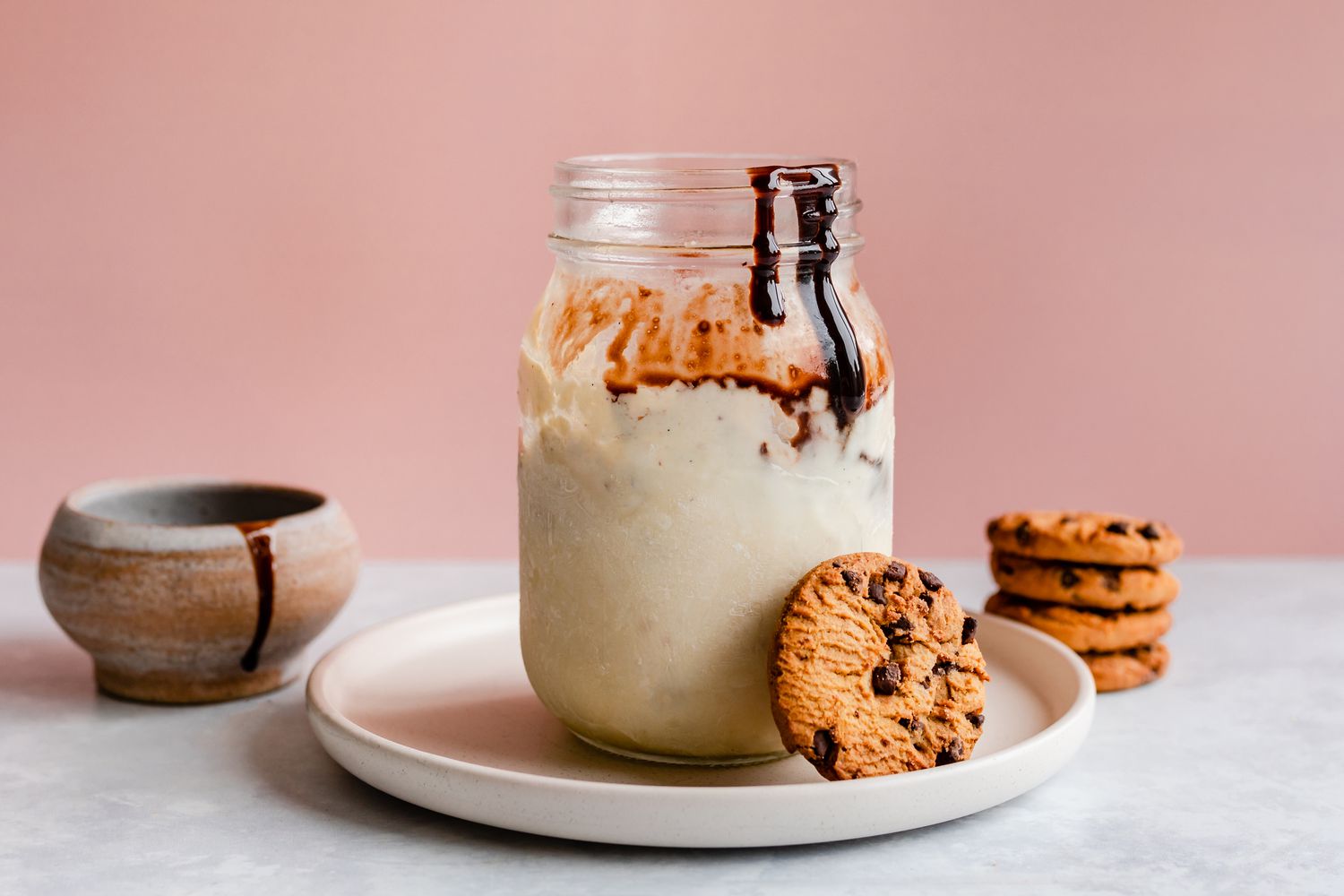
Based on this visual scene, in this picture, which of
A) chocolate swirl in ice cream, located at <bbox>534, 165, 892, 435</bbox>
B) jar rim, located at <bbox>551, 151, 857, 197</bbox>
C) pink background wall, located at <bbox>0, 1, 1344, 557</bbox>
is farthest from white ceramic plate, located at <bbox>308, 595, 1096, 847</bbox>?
pink background wall, located at <bbox>0, 1, 1344, 557</bbox>

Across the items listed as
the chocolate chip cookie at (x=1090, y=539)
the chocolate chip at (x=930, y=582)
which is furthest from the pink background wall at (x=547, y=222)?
the chocolate chip at (x=930, y=582)

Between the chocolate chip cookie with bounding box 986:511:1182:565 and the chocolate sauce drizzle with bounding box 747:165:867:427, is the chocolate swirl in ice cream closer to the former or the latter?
the chocolate sauce drizzle with bounding box 747:165:867:427

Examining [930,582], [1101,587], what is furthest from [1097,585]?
[930,582]

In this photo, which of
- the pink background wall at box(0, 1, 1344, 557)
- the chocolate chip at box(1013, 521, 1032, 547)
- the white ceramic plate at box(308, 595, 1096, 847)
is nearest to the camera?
the white ceramic plate at box(308, 595, 1096, 847)

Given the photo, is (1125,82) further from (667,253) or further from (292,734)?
(292,734)

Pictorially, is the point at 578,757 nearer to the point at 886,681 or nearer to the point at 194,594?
the point at 886,681

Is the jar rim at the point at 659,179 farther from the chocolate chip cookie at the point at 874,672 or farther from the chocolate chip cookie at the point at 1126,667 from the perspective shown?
the chocolate chip cookie at the point at 1126,667

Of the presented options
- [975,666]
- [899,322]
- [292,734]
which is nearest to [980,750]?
[975,666]
